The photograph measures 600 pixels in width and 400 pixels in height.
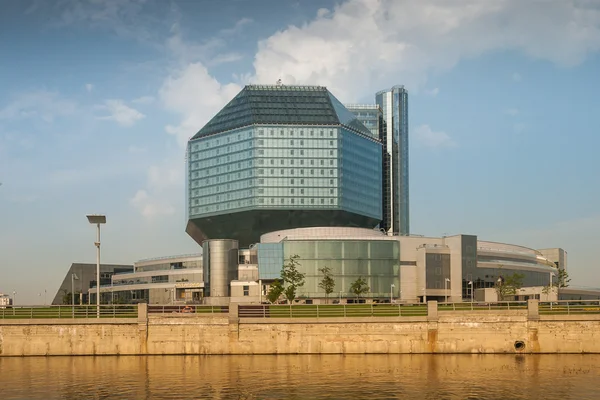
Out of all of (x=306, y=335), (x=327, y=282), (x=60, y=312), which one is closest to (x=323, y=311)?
(x=306, y=335)

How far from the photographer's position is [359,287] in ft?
559

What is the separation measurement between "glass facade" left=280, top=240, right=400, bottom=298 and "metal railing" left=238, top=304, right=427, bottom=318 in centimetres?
9357

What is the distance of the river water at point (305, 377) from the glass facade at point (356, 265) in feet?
352

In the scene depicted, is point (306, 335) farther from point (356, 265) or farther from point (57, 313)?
point (356, 265)

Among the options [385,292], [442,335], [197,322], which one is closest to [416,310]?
[442,335]

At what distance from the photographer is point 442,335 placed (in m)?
74.9

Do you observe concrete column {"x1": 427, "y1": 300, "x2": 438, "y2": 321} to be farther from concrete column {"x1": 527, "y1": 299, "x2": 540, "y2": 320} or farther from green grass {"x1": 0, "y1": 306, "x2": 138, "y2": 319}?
green grass {"x1": 0, "y1": 306, "x2": 138, "y2": 319}

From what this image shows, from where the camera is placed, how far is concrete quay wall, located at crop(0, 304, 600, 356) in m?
74.6

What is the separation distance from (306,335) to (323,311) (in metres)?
8.85

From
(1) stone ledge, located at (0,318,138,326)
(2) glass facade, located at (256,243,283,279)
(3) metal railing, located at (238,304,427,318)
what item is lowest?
(1) stone ledge, located at (0,318,138,326)

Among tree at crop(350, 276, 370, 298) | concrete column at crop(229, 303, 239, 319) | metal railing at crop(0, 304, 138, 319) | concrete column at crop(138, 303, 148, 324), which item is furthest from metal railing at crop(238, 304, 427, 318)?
tree at crop(350, 276, 370, 298)

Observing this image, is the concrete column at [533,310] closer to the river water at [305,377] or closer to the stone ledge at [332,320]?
the river water at [305,377]

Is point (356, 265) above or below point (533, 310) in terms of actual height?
above

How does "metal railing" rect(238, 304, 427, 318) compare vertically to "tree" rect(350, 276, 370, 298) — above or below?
above
